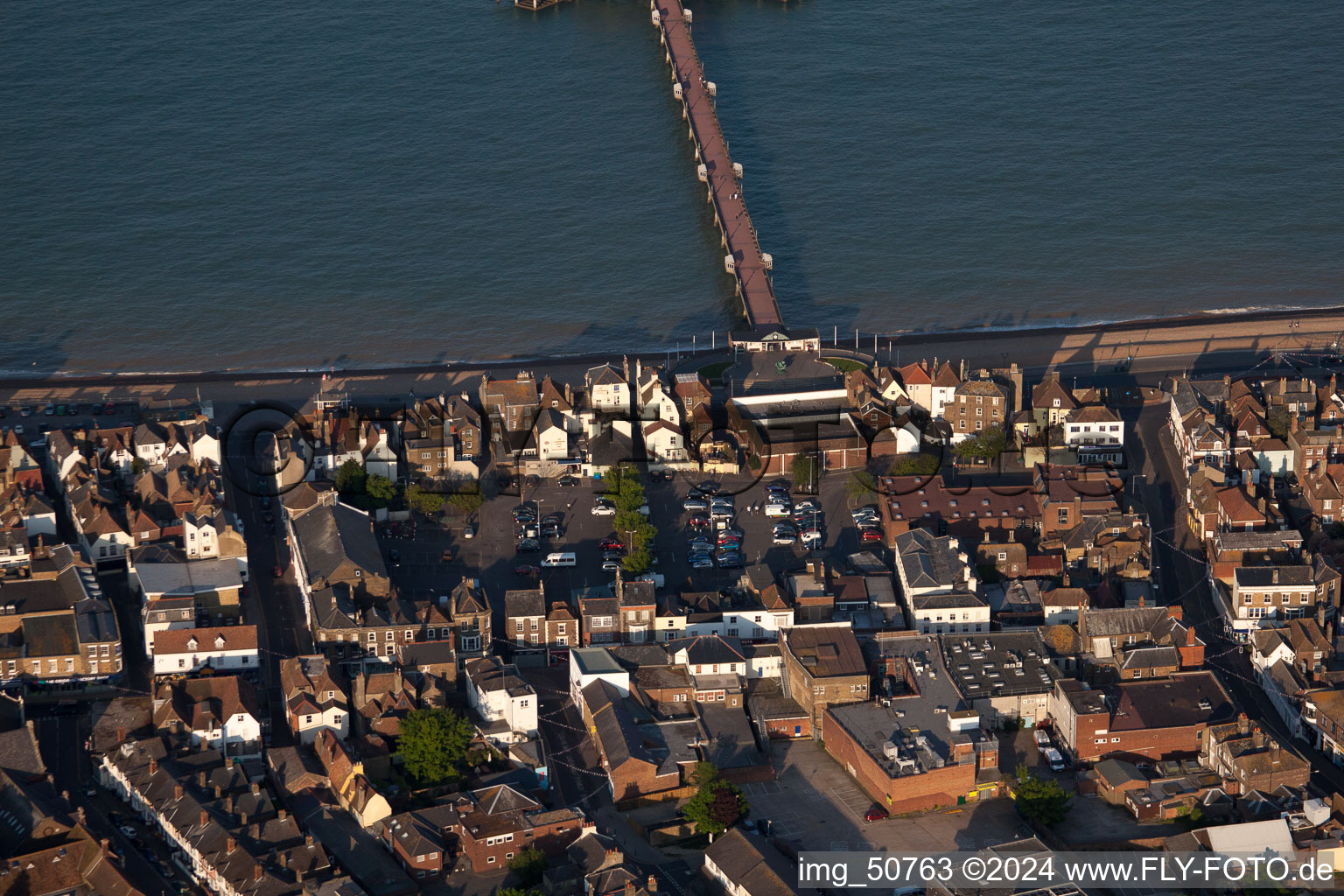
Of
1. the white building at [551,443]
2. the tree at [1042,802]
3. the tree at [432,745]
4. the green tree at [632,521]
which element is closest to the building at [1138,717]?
the tree at [1042,802]

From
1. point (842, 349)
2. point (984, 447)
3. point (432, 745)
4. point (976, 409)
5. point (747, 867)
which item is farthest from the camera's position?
point (842, 349)

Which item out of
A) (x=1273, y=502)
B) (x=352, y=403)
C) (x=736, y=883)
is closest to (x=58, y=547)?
(x=352, y=403)

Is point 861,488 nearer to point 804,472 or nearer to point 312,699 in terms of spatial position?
point 804,472

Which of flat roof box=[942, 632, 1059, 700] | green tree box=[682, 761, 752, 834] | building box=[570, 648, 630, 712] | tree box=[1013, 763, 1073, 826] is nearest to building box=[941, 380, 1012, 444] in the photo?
flat roof box=[942, 632, 1059, 700]

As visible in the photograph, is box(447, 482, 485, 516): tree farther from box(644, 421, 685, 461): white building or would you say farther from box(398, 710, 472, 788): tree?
box(398, 710, 472, 788): tree

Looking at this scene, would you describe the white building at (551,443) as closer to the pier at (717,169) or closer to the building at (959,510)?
the building at (959,510)

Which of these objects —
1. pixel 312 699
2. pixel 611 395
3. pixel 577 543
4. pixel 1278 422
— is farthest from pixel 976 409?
pixel 312 699

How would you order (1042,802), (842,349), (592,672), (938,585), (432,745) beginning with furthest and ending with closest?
1. (842,349)
2. (938,585)
3. (592,672)
4. (432,745)
5. (1042,802)
